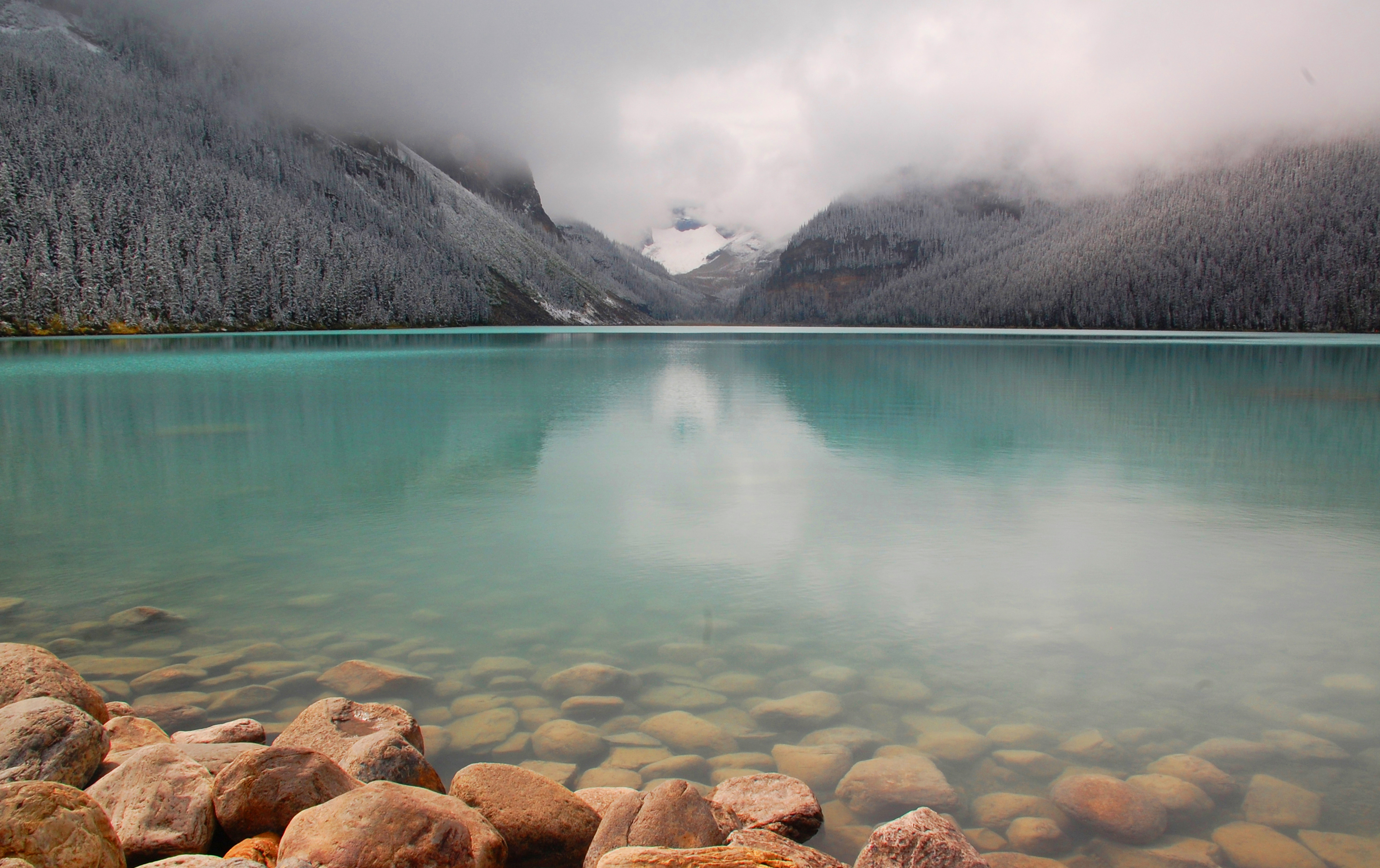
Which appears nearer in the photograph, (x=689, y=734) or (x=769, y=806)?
(x=769, y=806)

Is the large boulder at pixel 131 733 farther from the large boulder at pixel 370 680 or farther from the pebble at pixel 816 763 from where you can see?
the pebble at pixel 816 763

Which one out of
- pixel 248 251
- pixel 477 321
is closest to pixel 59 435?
pixel 248 251

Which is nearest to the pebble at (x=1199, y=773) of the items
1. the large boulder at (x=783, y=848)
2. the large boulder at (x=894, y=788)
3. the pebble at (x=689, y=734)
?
the large boulder at (x=894, y=788)

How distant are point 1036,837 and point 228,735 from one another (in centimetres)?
554

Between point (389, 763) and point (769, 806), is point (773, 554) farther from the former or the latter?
point (389, 763)

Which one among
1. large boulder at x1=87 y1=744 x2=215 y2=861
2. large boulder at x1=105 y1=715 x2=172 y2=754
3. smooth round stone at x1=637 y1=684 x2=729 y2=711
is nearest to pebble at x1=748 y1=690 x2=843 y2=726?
smooth round stone at x1=637 y1=684 x2=729 y2=711

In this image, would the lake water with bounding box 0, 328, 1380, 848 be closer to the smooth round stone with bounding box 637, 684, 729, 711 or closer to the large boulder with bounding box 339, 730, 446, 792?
the smooth round stone with bounding box 637, 684, 729, 711

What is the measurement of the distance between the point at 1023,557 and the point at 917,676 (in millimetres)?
4931

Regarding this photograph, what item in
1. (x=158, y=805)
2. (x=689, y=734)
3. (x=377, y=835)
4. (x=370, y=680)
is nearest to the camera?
(x=377, y=835)

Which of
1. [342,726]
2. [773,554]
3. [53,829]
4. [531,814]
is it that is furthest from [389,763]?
[773,554]

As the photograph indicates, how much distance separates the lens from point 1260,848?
Answer: 5.10 metres

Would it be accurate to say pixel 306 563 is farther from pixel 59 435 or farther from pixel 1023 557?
pixel 59 435

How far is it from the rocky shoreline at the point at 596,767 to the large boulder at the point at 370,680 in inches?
1.1

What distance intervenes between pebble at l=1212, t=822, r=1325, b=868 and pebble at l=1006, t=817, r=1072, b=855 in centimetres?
96
